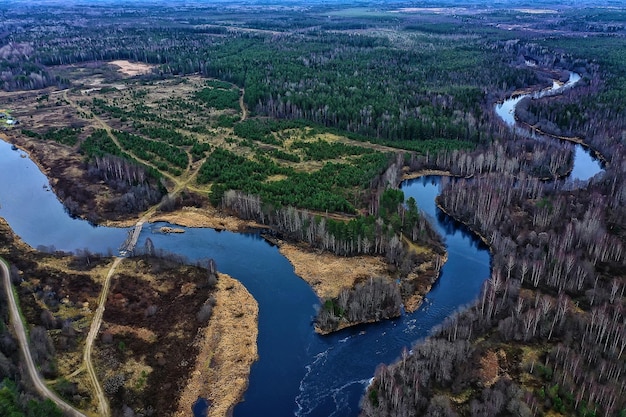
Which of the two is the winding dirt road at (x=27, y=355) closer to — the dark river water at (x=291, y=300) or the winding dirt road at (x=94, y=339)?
→ the winding dirt road at (x=94, y=339)

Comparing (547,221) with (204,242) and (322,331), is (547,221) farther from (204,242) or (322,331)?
(204,242)

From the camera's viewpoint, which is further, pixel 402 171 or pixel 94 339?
pixel 402 171

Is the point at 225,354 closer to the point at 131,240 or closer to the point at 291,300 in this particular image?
the point at 291,300

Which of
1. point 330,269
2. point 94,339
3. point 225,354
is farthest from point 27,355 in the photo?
point 330,269

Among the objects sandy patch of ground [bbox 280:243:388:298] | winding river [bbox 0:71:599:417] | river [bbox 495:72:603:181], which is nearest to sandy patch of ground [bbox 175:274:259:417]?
winding river [bbox 0:71:599:417]

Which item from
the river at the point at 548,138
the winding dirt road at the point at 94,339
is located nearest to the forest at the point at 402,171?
the winding dirt road at the point at 94,339

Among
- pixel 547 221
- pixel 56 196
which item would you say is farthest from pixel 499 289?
pixel 56 196
